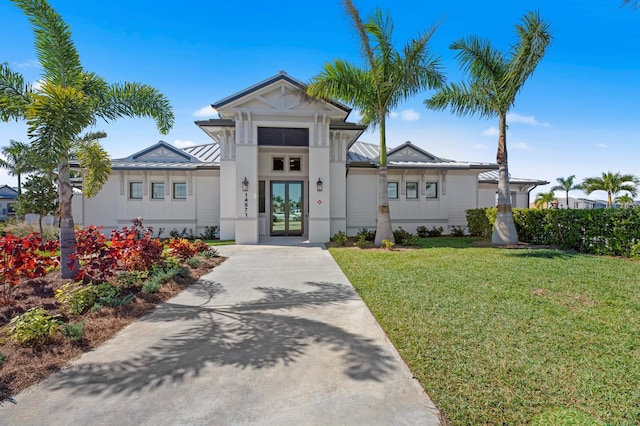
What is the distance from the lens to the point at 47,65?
6.06 metres

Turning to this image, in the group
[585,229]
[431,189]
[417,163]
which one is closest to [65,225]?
[585,229]

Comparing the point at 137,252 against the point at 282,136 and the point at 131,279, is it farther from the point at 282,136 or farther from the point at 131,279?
the point at 282,136

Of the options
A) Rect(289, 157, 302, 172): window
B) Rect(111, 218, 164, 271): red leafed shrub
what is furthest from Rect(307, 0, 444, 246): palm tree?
Rect(111, 218, 164, 271): red leafed shrub

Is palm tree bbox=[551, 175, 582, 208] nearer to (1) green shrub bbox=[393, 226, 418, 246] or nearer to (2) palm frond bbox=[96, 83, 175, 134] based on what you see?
(1) green shrub bbox=[393, 226, 418, 246]

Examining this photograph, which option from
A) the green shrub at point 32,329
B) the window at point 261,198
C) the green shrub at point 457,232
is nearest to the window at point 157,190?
the window at point 261,198

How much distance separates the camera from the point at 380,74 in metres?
10.8

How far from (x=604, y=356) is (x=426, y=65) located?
35.4ft

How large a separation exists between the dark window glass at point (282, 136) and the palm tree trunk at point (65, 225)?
26.6 ft

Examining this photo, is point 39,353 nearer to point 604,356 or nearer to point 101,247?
point 101,247

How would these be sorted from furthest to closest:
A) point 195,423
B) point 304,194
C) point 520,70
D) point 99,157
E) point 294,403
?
1. point 304,194
2. point 520,70
3. point 99,157
4. point 294,403
5. point 195,423

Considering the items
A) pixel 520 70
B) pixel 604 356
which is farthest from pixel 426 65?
pixel 604 356

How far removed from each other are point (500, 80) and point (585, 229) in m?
6.11

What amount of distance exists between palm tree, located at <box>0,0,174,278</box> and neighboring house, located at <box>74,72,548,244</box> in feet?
19.2

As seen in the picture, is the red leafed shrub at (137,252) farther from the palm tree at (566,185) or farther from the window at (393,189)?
the palm tree at (566,185)
